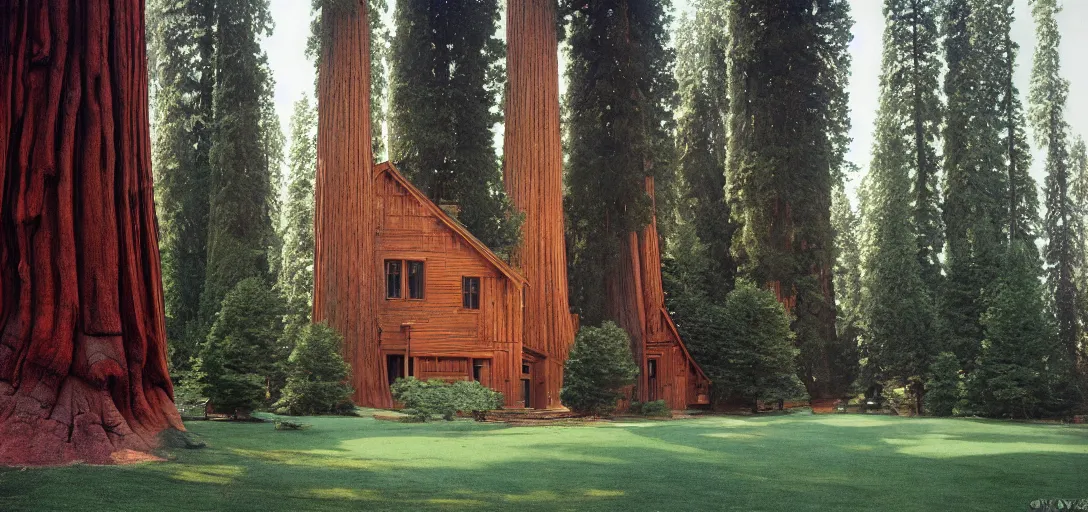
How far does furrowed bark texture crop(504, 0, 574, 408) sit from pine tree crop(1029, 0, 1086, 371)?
56.4 ft

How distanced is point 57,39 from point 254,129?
74.8 ft

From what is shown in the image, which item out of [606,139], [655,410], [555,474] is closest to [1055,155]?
[606,139]

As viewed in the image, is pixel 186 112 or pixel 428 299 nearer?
pixel 428 299

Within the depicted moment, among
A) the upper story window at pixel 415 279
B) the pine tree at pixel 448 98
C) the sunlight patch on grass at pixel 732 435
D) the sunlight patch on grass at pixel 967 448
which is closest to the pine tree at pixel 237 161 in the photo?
the pine tree at pixel 448 98

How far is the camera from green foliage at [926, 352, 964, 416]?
28969mm

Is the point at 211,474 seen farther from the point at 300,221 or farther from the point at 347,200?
the point at 300,221

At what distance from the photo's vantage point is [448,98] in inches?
1467

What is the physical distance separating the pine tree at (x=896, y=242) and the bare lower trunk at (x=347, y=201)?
52.7 ft

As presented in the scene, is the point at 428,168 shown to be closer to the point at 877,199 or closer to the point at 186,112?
the point at 186,112

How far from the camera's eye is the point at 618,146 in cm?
3400

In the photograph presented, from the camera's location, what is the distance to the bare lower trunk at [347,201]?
28.1 meters

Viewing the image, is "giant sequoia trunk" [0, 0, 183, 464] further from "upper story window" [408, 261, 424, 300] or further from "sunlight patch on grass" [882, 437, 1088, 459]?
"upper story window" [408, 261, 424, 300]

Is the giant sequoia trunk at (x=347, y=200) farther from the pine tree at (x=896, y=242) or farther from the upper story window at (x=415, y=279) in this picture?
the pine tree at (x=896, y=242)

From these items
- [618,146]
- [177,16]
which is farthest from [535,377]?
[177,16]
